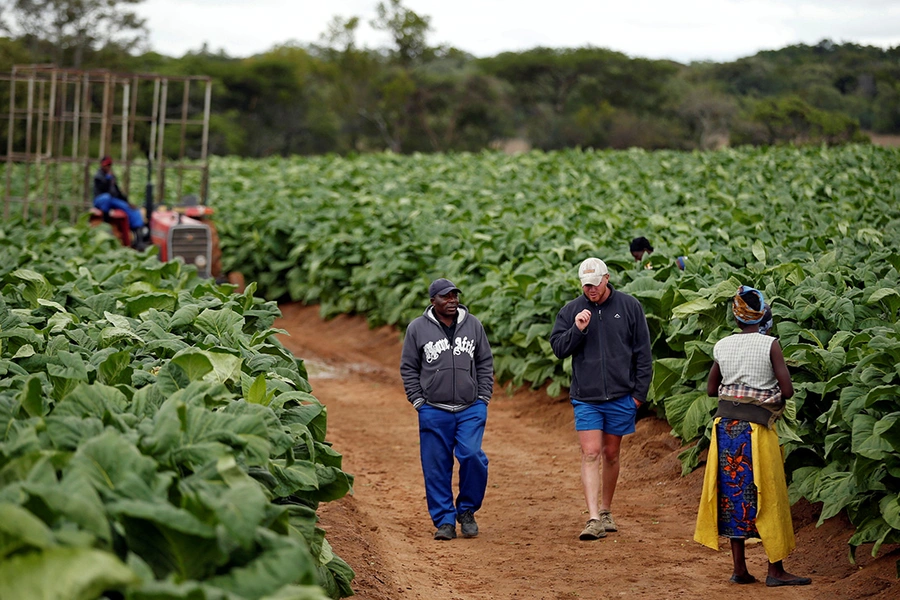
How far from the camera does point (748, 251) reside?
9.61 meters

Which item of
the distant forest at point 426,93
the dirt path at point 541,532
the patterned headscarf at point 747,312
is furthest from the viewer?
the distant forest at point 426,93

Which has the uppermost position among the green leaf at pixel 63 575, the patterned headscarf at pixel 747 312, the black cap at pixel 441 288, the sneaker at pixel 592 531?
the patterned headscarf at pixel 747 312

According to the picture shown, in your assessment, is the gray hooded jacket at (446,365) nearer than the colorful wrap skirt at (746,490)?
No

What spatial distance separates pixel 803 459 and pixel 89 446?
4.89m

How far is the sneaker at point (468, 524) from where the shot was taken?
7.23 metres

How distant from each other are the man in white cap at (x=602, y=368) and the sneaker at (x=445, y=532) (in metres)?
0.88

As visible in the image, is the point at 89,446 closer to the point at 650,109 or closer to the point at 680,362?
the point at 680,362

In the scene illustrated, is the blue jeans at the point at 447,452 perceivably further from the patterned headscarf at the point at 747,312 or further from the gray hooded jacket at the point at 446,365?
the patterned headscarf at the point at 747,312

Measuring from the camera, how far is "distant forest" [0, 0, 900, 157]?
58.4 meters

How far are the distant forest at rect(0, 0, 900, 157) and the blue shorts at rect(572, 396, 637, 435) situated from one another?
4791 cm

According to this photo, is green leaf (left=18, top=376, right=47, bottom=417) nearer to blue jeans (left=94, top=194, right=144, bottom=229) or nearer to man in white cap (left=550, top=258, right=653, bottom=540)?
man in white cap (left=550, top=258, right=653, bottom=540)

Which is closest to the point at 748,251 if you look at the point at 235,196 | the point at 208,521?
the point at 208,521

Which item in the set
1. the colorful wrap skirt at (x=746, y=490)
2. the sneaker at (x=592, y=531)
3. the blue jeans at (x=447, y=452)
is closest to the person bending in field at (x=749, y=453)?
the colorful wrap skirt at (x=746, y=490)

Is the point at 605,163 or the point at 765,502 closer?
the point at 765,502
